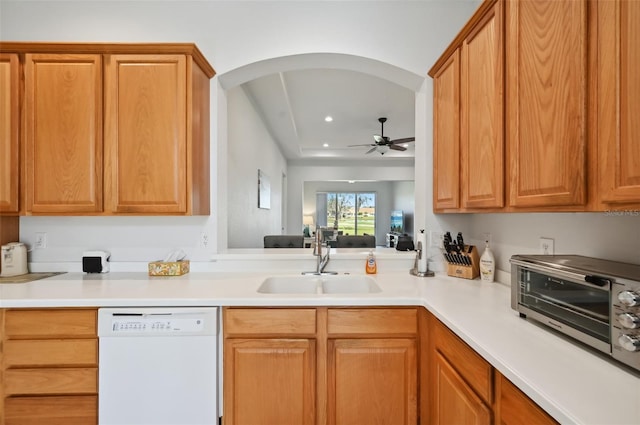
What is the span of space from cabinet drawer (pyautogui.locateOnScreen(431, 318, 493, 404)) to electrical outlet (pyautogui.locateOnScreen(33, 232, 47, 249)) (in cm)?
245

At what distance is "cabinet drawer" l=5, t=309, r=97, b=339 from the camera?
4.64 feet

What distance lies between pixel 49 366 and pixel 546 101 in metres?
2.33

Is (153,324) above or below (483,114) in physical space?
below

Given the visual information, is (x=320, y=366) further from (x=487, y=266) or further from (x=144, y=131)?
(x=144, y=131)

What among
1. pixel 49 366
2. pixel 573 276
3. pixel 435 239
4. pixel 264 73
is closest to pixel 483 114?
pixel 573 276

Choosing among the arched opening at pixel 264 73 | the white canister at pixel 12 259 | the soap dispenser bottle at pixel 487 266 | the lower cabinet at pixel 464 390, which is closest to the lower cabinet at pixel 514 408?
the lower cabinet at pixel 464 390

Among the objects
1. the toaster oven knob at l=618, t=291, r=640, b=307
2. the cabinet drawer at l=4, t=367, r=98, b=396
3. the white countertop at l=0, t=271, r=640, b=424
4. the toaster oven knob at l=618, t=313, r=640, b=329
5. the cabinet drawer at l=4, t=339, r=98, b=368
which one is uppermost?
the toaster oven knob at l=618, t=291, r=640, b=307

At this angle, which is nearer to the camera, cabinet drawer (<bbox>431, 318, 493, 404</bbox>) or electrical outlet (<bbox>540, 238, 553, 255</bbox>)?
cabinet drawer (<bbox>431, 318, 493, 404</bbox>)

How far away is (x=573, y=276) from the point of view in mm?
929

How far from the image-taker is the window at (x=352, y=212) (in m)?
10.5

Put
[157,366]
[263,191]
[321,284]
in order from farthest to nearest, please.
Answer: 1. [263,191]
2. [321,284]
3. [157,366]

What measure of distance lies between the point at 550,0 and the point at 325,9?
145 cm

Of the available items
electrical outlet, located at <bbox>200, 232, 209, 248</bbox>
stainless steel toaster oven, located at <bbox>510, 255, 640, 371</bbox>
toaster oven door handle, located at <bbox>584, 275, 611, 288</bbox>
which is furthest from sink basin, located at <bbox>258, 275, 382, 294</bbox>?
toaster oven door handle, located at <bbox>584, 275, 611, 288</bbox>

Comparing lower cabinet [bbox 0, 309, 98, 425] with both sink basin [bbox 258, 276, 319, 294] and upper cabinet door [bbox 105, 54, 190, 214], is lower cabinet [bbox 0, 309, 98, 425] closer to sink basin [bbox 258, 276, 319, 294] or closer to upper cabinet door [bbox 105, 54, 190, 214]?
upper cabinet door [bbox 105, 54, 190, 214]
